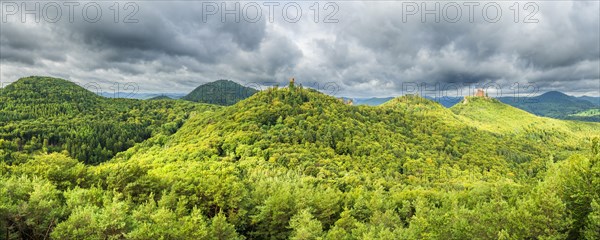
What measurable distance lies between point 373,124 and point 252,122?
74.2 m

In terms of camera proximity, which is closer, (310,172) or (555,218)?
(555,218)

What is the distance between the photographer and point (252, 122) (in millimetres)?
137500

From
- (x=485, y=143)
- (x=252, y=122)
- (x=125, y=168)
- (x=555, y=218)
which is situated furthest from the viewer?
(x=485, y=143)

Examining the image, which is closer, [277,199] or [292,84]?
[277,199]

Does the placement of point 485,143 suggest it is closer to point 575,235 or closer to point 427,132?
point 427,132

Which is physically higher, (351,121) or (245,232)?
(351,121)

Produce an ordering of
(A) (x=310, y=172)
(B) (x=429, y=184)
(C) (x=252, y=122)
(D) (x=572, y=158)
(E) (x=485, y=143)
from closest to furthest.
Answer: (D) (x=572, y=158) < (A) (x=310, y=172) < (B) (x=429, y=184) < (C) (x=252, y=122) < (E) (x=485, y=143)

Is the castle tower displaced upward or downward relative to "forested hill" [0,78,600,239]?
upward

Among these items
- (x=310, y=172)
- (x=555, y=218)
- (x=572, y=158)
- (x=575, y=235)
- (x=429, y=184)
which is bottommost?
(x=429, y=184)

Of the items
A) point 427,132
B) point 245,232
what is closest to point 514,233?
point 245,232

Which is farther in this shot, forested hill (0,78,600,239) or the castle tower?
the castle tower

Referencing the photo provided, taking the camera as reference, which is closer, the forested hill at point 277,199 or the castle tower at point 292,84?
the forested hill at point 277,199

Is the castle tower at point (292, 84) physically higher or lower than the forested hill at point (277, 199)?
higher

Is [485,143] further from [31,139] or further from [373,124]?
[31,139]
